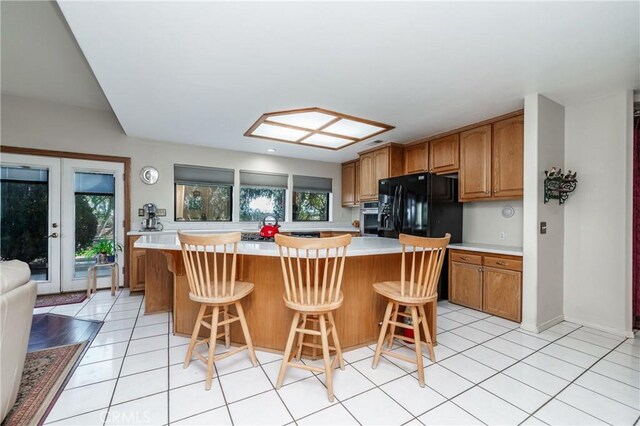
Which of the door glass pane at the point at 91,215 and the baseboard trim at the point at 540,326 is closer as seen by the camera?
the baseboard trim at the point at 540,326

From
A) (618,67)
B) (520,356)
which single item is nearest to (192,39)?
(618,67)

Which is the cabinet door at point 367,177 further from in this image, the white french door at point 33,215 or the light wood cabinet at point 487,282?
the white french door at point 33,215

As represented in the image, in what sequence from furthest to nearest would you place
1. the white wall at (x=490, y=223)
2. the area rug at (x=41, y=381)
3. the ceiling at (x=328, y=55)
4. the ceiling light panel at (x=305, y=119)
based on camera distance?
the white wall at (x=490, y=223) → the ceiling light panel at (x=305, y=119) → the ceiling at (x=328, y=55) → the area rug at (x=41, y=381)

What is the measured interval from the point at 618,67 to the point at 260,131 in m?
3.70

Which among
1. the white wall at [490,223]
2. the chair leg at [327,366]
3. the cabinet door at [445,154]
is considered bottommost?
the chair leg at [327,366]

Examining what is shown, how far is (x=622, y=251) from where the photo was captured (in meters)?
2.74

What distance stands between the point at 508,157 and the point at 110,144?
5.50 metres

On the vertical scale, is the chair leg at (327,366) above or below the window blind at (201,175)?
below

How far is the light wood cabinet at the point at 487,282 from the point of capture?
9.79 feet

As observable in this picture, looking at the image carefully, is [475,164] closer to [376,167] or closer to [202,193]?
[376,167]

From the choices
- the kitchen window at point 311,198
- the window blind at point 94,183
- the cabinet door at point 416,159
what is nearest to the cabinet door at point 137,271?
the window blind at point 94,183

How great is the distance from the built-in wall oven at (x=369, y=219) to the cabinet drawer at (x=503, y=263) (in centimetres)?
186

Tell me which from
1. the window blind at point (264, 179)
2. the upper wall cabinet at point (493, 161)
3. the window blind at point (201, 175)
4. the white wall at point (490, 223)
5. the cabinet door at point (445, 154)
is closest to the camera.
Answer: the upper wall cabinet at point (493, 161)

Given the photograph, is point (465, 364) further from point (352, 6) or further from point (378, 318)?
point (352, 6)
